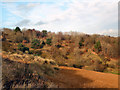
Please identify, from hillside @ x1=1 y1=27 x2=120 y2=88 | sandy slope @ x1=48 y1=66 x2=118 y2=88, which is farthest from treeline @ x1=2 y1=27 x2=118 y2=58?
sandy slope @ x1=48 y1=66 x2=118 y2=88

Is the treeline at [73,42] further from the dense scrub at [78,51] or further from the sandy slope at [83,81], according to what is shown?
the sandy slope at [83,81]

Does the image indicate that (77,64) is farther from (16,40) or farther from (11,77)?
(16,40)

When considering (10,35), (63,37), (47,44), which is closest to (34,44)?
(47,44)

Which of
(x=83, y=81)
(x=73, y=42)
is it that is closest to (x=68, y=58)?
(x=73, y=42)

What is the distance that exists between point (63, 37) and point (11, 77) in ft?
95.6

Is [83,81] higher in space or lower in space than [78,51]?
lower

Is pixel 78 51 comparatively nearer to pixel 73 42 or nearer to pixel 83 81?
pixel 73 42

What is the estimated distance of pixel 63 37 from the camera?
3366cm

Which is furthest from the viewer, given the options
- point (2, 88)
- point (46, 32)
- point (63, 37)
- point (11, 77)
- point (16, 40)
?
point (46, 32)

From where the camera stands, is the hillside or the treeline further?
the treeline

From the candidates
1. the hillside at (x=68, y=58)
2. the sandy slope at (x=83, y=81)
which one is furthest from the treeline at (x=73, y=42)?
→ the sandy slope at (x=83, y=81)

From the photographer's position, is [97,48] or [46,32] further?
[46,32]

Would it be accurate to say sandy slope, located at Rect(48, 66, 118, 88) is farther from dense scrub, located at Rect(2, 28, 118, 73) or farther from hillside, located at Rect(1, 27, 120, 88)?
dense scrub, located at Rect(2, 28, 118, 73)

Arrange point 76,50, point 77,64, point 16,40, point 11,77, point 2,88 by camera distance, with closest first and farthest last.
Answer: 1. point 2,88
2. point 11,77
3. point 77,64
4. point 76,50
5. point 16,40
